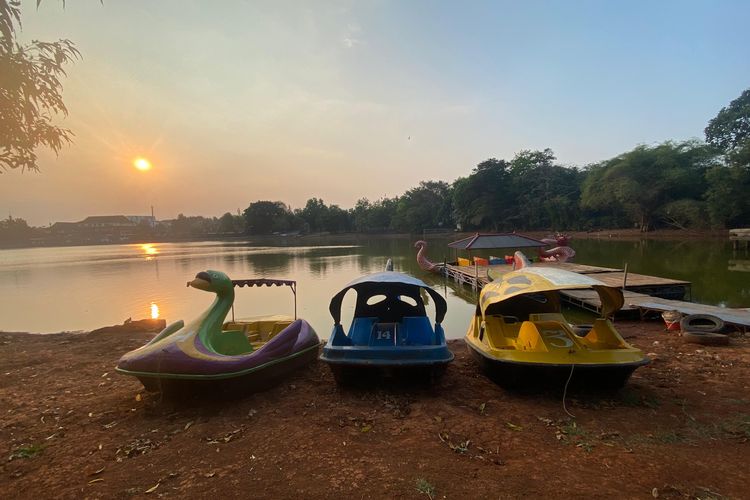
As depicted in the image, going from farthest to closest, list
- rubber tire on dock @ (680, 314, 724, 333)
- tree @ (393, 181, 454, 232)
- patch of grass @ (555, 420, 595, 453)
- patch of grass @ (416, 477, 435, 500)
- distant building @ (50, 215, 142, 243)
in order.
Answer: distant building @ (50, 215, 142, 243) < tree @ (393, 181, 454, 232) < rubber tire on dock @ (680, 314, 724, 333) < patch of grass @ (555, 420, 595, 453) < patch of grass @ (416, 477, 435, 500)

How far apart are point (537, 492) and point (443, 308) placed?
327 cm

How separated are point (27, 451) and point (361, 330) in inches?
163

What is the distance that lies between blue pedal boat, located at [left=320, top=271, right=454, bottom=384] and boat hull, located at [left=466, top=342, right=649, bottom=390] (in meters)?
0.70

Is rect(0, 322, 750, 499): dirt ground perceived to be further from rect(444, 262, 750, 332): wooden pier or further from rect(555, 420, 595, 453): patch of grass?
rect(444, 262, 750, 332): wooden pier

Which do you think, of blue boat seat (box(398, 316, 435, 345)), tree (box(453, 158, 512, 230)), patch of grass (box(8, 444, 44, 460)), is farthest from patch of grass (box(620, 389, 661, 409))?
tree (box(453, 158, 512, 230))

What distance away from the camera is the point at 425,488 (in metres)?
3.07

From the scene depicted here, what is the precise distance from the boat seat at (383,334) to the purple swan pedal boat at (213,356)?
40.6 inches

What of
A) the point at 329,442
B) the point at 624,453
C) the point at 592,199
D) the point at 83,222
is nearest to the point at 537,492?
the point at 624,453

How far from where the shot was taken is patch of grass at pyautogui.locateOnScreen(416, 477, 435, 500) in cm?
300

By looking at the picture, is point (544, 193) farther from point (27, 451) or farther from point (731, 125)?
point (27, 451)

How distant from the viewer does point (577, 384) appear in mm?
4992

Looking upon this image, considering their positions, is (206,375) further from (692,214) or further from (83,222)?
(83,222)

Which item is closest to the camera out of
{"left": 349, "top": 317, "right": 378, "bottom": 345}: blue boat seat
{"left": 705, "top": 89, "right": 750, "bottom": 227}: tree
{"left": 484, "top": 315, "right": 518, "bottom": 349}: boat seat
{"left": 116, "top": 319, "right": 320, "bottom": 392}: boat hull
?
{"left": 116, "top": 319, "right": 320, "bottom": 392}: boat hull

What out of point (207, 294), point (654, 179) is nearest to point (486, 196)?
point (654, 179)
